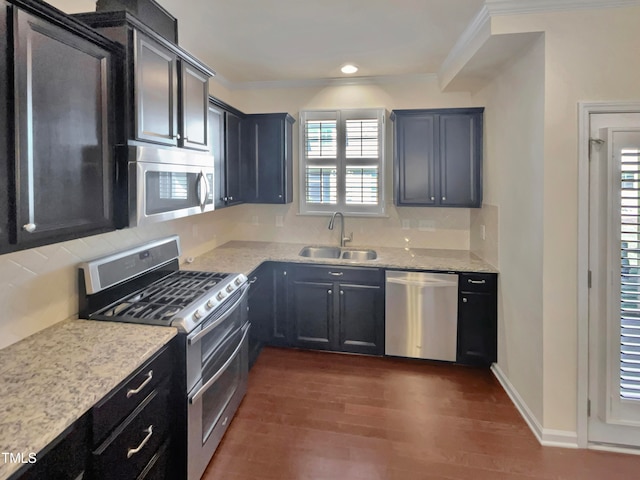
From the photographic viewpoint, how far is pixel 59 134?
52.6 inches

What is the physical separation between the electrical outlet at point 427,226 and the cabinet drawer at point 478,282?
860 mm

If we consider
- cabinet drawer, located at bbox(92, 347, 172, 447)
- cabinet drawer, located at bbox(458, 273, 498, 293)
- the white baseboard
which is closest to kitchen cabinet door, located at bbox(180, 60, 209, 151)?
cabinet drawer, located at bbox(92, 347, 172, 447)

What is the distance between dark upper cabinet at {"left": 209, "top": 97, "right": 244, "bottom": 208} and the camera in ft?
9.49

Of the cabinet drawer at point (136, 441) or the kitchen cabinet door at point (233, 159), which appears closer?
the cabinet drawer at point (136, 441)

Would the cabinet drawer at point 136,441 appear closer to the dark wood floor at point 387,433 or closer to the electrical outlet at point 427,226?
the dark wood floor at point 387,433

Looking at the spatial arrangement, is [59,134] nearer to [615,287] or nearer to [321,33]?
[321,33]

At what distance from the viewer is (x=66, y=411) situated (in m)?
1.08

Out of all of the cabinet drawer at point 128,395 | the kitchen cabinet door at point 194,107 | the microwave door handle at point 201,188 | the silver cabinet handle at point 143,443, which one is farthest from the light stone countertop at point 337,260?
the silver cabinet handle at point 143,443

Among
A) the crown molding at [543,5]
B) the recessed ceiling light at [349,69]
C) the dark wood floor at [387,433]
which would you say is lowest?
the dark wood floor at [387,433]

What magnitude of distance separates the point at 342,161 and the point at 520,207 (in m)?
1.91

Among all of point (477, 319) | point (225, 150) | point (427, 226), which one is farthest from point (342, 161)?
point (477, 319)

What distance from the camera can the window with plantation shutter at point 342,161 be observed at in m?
3.76

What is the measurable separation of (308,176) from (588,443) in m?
3.19

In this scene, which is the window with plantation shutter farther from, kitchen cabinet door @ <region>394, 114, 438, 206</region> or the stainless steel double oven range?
the stainless steel double oven range
